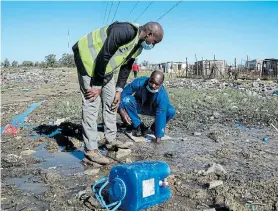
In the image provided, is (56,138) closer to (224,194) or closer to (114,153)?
(114,153)

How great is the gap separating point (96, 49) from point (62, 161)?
4.55ft

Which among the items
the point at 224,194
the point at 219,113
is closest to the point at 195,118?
the point at 219,113

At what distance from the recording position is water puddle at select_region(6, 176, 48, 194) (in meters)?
2.88

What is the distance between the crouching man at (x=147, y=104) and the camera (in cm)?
458

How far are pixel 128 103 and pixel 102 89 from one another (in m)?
1.11

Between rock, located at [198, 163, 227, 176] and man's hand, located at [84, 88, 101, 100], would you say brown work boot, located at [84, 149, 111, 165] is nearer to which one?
man's hand, located at [84, 88, 101, 100]

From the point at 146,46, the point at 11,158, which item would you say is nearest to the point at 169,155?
the point at 146,46

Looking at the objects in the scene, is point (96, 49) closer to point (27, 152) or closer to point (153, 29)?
point (153, 29)

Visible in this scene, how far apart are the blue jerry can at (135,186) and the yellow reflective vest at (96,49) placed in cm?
140

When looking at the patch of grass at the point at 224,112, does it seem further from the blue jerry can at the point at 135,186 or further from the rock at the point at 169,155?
the blue jerry can at the point at 135,186

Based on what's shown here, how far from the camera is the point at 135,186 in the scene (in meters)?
2.31

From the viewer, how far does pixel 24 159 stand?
3850 mm

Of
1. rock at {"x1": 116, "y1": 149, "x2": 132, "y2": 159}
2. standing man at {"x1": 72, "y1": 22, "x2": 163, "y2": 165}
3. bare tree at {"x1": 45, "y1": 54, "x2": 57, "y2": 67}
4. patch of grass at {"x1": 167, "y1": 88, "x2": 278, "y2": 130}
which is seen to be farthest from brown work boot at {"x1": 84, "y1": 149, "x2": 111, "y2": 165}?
bare tree at {"x1": 45, "y1": 54, "x2": 57, "y2": 67}

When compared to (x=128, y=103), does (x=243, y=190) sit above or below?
below
